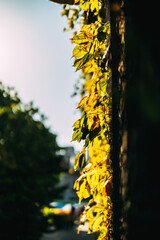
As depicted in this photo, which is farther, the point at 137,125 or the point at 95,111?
the point at 95,111

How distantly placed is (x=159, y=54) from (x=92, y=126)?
790mm

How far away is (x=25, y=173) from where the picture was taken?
11719mm

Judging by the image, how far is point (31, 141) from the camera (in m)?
12.6

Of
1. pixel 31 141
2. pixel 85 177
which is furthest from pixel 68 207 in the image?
pixel 85 177

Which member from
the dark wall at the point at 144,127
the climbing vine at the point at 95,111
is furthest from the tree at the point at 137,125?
the climbing vine at the point at 95,111

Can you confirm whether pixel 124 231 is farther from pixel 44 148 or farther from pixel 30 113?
pixel 44 148

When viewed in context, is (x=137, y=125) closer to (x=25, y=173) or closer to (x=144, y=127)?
(x=144, y=127)

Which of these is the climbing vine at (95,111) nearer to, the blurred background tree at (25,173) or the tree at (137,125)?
the tree at (137,125)

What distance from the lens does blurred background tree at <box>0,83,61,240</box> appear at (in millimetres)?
10305

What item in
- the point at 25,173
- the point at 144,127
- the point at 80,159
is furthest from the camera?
the point at 25,173

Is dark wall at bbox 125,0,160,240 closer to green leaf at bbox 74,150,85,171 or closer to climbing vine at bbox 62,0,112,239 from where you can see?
climbing vine at bbox 62,0,112,239

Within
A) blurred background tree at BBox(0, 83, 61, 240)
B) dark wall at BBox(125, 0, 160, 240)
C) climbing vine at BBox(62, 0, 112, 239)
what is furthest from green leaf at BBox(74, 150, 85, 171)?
blurred background tree at BBox(0, 83, 61, 240)

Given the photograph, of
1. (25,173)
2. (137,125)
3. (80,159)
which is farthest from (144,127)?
(25,173)

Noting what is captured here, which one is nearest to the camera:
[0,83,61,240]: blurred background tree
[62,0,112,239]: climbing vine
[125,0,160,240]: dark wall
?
[125,0,160,240]: dark wall
